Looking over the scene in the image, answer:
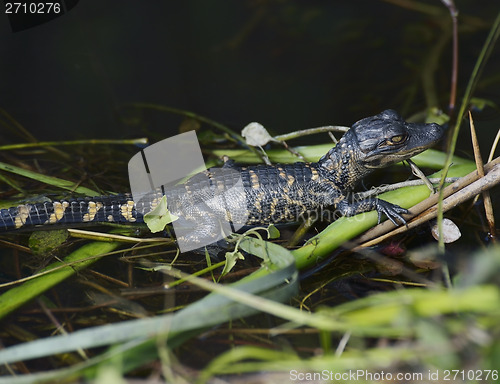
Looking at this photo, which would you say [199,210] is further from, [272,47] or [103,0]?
[103,0]

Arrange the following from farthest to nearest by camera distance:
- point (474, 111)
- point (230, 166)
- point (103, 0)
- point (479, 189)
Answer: point (103, 0) < point (474, 111) < point (230, 166) < point (479, 189)

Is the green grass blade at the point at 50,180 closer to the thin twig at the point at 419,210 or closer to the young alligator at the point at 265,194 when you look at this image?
the young alligator at the point at 265,194

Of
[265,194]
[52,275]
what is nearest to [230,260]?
[265,194]

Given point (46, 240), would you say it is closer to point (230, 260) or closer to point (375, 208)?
point (230, 260)

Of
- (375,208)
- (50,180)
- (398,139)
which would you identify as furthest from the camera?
(50,180)

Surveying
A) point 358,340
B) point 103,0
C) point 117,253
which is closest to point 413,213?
point 358,340

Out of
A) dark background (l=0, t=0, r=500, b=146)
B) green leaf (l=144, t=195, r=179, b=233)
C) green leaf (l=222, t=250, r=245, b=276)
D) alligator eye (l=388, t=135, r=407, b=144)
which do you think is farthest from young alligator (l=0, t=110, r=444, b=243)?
dark background (l=0, t=0, r=500, b=146)
